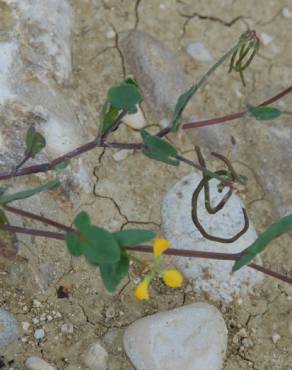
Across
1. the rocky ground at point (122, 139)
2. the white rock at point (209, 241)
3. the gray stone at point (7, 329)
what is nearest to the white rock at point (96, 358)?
the rocky ground at point (122, 139)

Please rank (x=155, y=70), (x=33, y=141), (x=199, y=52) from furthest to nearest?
(x=199, y=52)
(x=155, y=70)
(x=33, y=141)

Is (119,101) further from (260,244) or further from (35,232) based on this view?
(260,244)

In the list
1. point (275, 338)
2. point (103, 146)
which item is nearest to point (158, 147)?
point (103, 146)

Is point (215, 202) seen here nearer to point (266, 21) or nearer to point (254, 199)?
point (254, 199)

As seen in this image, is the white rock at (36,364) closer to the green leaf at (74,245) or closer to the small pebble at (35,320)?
the small pebble at (35,320)

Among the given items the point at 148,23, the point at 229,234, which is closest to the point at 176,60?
the point at 148,23

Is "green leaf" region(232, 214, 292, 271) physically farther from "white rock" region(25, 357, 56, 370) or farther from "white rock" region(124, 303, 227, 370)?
"white rock" region(25, 357, 56, 370)
